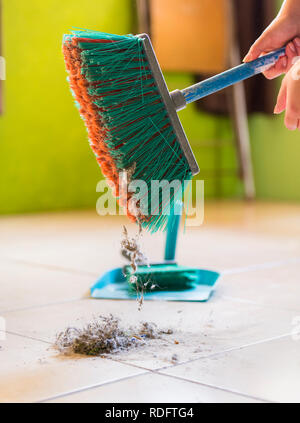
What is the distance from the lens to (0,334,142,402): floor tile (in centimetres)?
83

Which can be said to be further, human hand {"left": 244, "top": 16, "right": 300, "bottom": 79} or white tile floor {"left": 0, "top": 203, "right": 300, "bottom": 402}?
human hand {"left": 244, "top": 16, "right": 300, "bottom": 79}

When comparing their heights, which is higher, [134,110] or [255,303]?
[134,110]

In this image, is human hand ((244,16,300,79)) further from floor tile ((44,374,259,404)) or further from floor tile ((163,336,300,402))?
floor tile ((44,374,259,404))

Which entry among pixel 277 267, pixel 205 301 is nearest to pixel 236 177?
pixel 277 267

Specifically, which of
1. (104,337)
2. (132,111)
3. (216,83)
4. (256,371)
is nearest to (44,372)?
(104,337)

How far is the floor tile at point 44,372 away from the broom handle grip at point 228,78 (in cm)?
49

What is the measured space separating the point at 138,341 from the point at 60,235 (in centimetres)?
146

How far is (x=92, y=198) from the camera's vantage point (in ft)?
11.8

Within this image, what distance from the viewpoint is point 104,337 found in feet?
3.40

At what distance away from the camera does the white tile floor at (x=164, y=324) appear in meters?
0.84

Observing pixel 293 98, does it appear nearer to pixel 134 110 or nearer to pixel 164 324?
pixel 134 110

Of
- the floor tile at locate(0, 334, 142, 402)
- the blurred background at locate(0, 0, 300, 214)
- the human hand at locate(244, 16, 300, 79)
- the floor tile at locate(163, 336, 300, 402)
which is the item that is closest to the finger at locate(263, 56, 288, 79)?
the human hand at locate(244, 16, 300, 79)

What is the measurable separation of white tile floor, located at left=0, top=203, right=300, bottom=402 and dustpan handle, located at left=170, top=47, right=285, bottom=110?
41 centimetres

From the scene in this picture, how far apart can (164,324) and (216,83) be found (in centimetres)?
44
